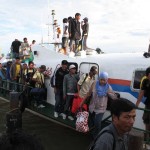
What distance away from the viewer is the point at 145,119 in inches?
253

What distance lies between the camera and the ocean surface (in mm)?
8594

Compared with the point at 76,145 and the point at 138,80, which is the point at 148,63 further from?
the point at 76,145

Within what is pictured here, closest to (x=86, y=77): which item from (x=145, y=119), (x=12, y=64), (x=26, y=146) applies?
(x=145, y=119)

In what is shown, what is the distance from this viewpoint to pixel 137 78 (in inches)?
279

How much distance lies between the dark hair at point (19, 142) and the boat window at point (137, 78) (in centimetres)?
580

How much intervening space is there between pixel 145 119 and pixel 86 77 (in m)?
2.07

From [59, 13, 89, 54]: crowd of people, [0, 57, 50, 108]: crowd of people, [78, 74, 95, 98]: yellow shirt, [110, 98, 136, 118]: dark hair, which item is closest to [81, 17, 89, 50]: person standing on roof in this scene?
[59, 13, 89, 54]: crowd of people

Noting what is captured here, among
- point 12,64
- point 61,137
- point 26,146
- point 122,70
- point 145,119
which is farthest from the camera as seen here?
point 12,64

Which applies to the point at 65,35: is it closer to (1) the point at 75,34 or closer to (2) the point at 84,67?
(1) the point at 75,34

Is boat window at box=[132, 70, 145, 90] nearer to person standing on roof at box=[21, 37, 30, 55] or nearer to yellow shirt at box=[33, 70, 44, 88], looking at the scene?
yellow shirt at box=[33, 70, 44, 88]

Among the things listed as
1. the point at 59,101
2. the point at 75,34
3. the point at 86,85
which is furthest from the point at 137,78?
the point at 75,34

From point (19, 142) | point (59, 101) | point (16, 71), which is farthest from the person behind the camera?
point (16, 71)

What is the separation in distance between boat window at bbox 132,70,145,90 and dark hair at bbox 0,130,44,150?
5798 millimetres

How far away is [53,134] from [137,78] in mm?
4075
